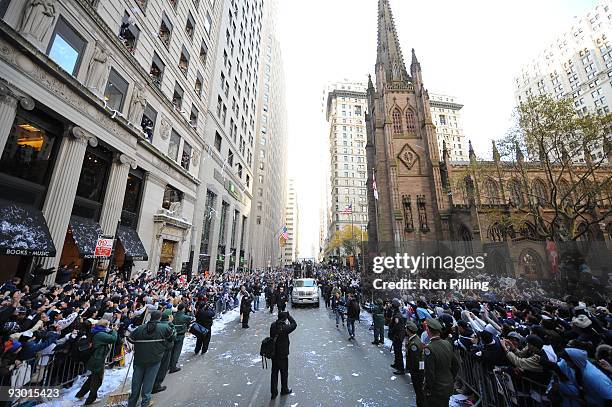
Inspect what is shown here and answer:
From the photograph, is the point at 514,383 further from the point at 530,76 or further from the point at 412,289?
the point at 530,76

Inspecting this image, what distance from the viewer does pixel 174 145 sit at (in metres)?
20.7

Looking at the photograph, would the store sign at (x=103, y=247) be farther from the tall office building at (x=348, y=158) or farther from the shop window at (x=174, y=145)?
the tall office building at (x=348, y=158)

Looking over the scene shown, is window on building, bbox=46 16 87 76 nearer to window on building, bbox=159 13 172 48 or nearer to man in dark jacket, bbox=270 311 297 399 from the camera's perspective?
window on building, bbox=159 13 172 48

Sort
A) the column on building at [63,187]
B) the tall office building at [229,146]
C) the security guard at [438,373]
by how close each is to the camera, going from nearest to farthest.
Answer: the security guard at [438,373], the column on building at [63,187], the tall office building at [229,146]

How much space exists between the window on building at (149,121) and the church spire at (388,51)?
34524 millimetres

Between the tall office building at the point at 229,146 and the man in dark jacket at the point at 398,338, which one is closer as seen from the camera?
the man in dark jacket at the point at 398,338

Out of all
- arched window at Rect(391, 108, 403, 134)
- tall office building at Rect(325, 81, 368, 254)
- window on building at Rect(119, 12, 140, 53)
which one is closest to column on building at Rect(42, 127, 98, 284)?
window on building at Rect(119, 12, 140, 53)

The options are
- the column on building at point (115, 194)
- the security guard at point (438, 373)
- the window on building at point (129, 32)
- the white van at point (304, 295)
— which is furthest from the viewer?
the white van at point (304, 295)

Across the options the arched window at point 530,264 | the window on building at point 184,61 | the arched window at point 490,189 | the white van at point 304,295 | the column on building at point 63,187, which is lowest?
the white van at point 304,295

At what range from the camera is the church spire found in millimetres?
41094

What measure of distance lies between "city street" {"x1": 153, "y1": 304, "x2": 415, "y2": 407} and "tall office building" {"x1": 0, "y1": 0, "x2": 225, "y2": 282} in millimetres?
7571

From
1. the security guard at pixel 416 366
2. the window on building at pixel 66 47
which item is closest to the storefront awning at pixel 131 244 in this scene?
the window on building at pixel 66 47

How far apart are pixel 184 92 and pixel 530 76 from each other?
99.5 metres

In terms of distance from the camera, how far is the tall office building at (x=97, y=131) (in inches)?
384
